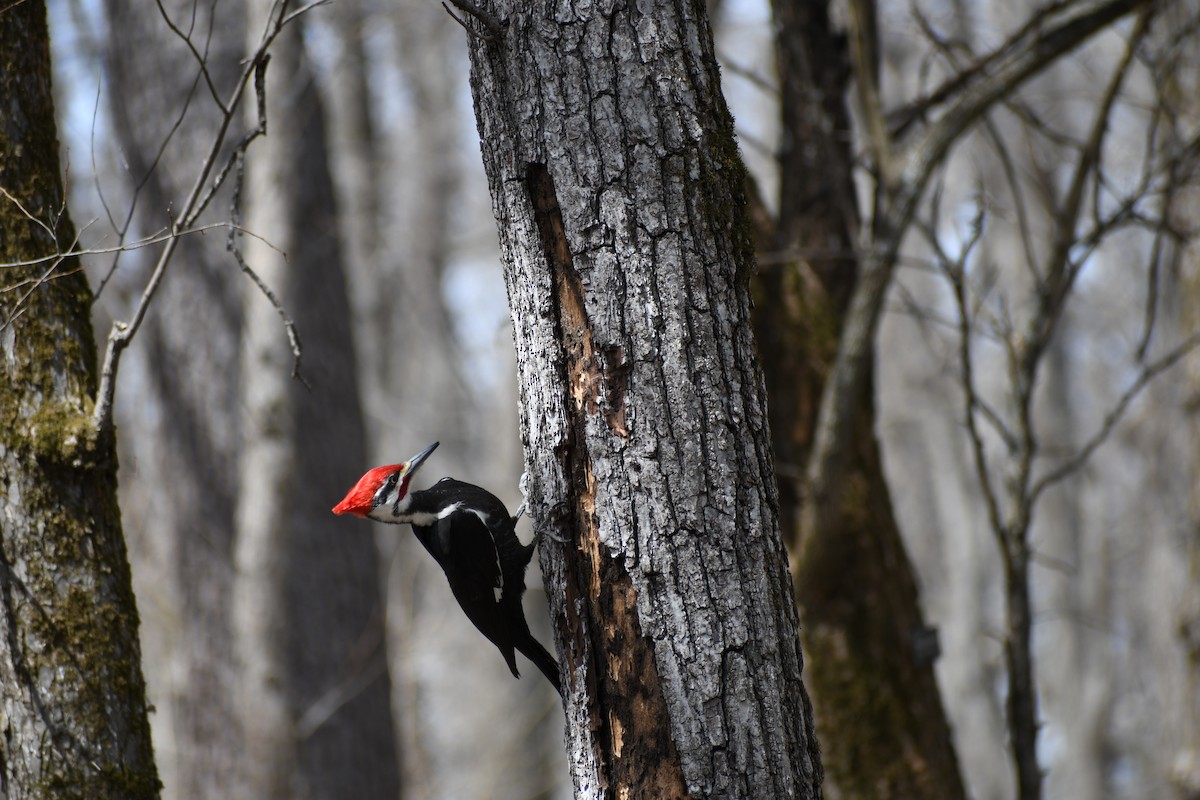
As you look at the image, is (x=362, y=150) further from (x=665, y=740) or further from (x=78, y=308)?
(x=665, y=740)

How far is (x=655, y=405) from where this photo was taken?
1909mm

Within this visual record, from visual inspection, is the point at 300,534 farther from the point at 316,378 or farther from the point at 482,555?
the point at 482,555

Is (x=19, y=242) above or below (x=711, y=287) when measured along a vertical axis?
above

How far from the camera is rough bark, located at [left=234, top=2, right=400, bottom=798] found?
516 centimetres

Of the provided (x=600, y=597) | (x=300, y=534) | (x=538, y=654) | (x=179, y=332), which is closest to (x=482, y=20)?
(x=600, y=597)

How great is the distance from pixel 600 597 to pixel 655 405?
39 centimetres

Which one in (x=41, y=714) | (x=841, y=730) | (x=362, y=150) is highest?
(x=362, y=150)

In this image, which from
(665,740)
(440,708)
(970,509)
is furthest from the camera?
(440,708)

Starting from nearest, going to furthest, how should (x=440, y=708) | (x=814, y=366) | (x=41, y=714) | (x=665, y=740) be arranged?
(x=665, y=740) < (x=41, y=714) < (x=814, y=366) < (x=440, y=708)

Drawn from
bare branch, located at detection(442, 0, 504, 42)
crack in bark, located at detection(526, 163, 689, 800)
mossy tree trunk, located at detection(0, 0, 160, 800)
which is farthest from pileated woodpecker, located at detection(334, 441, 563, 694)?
bare branch, located at detection(442, 0, 504, 42)

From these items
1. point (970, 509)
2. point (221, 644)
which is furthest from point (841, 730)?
point (970, 509)

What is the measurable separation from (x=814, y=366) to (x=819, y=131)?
90 cm

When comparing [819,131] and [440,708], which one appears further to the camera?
[440,708]

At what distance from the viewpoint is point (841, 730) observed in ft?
11.3
